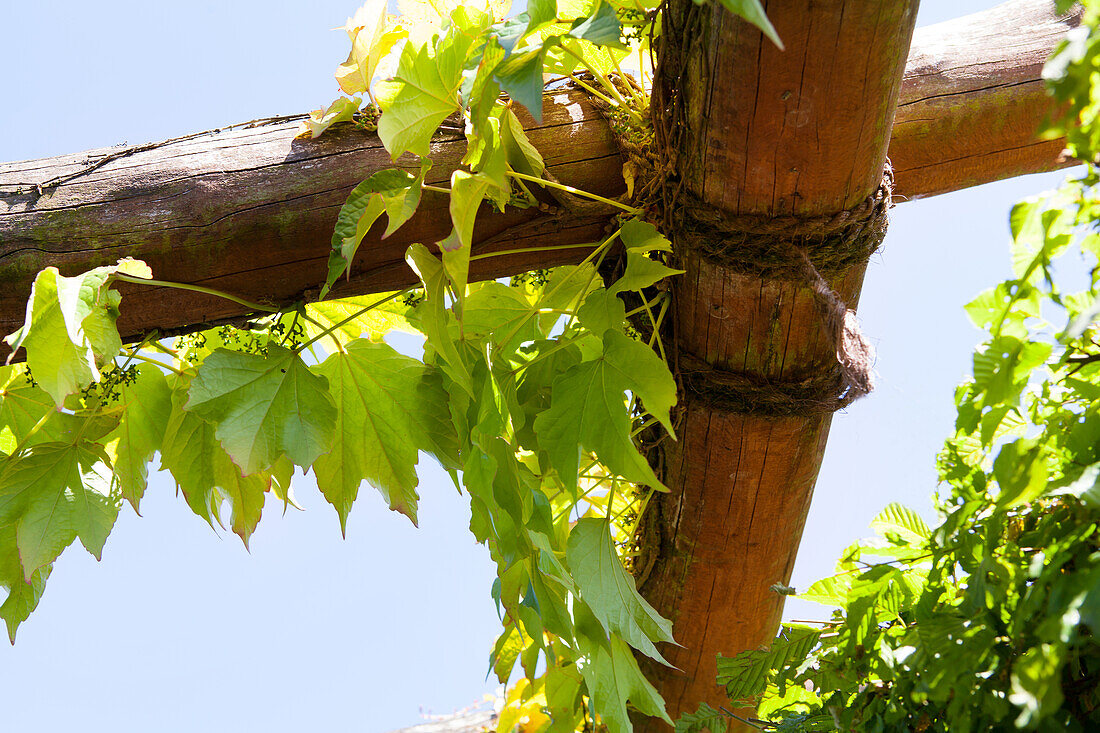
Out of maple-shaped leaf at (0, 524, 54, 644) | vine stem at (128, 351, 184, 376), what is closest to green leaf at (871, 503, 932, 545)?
vine stem at (128, 351, 184, 376)

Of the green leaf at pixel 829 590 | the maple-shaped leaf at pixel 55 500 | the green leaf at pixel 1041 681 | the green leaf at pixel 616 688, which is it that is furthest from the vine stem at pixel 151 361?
the green leaf at pixel 1041 681

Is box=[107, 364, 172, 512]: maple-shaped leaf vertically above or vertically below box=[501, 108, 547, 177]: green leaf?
below

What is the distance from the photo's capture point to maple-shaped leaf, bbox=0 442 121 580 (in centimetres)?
74

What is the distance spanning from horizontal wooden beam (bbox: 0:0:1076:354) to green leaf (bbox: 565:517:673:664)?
11.3 inches

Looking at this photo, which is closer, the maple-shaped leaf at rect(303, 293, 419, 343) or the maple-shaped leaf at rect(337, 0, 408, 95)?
the maple-shaped leaf at rect(337, 0, 408, 95)

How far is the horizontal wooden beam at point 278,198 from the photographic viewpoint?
2.39 feet

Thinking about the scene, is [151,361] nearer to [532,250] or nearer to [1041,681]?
[532,250]

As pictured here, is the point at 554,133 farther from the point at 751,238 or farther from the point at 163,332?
the point at 163,332

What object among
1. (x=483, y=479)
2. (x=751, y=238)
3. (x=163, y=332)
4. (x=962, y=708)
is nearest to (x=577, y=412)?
(x=483, y=479)

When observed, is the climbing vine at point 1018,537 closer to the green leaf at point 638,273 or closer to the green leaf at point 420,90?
the green leaf at point 638,273

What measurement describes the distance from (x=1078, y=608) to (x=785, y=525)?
65cm

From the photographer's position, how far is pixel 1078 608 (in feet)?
0.95

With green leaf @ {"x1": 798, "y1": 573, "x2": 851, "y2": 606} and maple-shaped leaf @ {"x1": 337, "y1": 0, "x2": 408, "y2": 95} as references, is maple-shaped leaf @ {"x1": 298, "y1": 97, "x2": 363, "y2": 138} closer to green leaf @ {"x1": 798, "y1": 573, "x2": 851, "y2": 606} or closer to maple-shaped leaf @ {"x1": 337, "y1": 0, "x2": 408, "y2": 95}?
maple-shaped leaf @ {"x1": 337, "y1": 0, "x2": 408, "y2": 95}

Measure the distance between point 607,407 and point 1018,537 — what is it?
1.03 feet
